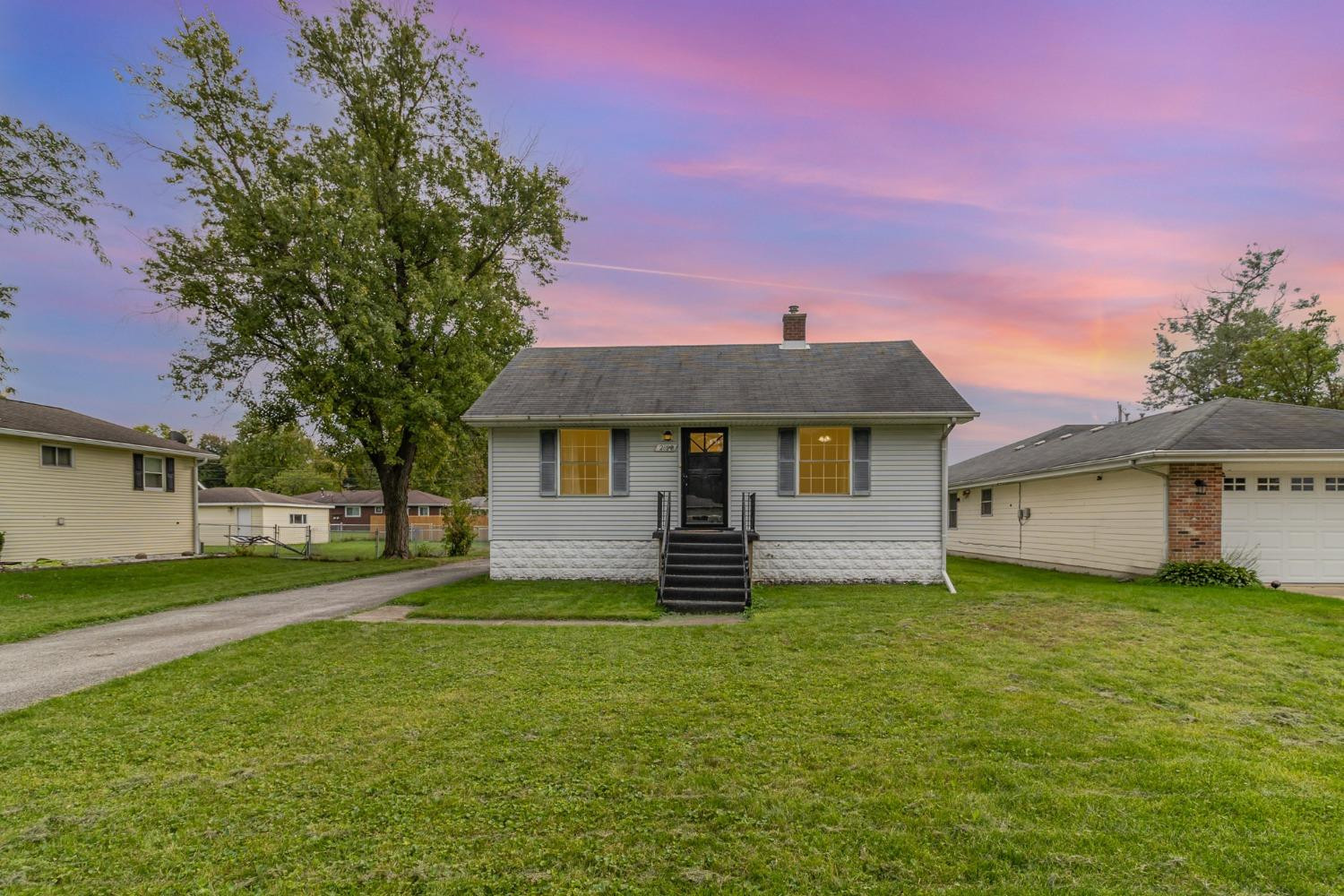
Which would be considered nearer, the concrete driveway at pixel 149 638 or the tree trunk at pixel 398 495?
the concrete driveway at pixel 149 638

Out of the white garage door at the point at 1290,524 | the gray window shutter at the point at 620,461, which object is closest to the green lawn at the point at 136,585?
the gray window shutter at the point at 620,461

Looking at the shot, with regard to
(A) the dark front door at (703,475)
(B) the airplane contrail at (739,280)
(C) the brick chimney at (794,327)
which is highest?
(B) the airplane contrail at (739,280)

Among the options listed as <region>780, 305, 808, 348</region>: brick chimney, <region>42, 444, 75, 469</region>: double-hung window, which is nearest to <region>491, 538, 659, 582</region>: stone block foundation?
<region>780, 305, 808, 348</region>: brick chimney

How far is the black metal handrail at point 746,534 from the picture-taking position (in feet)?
31.7

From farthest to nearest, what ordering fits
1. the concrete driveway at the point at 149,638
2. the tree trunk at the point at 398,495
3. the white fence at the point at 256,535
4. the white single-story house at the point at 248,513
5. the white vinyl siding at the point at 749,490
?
the white single-story house at the point at 248,513 → the white fence at the point at 256,535 → the tree trunk at the point at 398,495 → the white vinyl siding at the point at 749,490 → the concrete driveway at the point at 149,638

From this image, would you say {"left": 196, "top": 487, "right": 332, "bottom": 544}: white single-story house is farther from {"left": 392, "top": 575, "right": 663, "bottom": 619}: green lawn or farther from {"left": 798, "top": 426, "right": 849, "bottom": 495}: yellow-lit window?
{"left": 798, "top": 426, "right": 849, "bottom": 495}: yellow-lit window

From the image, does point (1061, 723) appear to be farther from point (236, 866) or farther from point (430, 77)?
point (430, 77)

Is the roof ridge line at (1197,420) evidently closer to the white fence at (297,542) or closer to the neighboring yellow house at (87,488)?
the white fence at (297,542)

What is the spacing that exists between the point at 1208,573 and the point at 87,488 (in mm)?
27272

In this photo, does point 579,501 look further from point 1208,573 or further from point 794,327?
point 1208,573

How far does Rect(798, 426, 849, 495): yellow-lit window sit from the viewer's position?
38.7 feet

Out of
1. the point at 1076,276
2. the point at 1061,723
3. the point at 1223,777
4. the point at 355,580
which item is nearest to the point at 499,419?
the point at 355,580

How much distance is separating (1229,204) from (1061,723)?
17.0 m

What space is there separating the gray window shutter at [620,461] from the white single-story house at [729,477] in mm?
19
